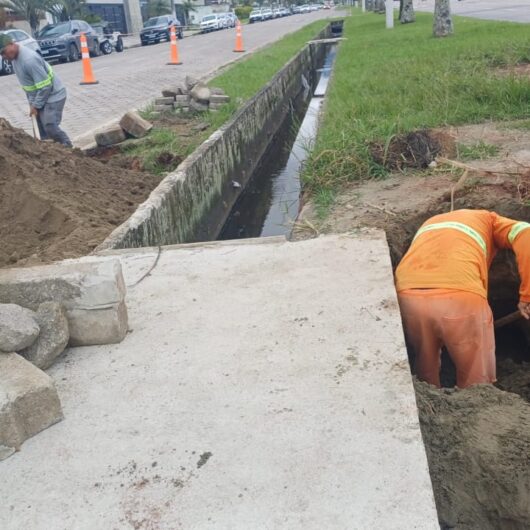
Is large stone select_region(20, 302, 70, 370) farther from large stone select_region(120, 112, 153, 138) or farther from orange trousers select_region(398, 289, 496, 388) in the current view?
large stone select_region(120, 112, 153, 138)

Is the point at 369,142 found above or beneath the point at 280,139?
above

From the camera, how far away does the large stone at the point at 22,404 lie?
96.2 inches

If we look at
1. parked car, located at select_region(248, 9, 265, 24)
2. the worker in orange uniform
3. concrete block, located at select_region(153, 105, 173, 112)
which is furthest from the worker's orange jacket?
parked car, located at select_region(248, 9, 265, 24)

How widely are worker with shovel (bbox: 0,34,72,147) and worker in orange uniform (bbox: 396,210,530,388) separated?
6.21 metres

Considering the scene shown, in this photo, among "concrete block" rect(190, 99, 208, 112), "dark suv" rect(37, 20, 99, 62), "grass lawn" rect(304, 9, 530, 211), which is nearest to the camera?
"grass lawn" rect(304, 9, 530, 211)

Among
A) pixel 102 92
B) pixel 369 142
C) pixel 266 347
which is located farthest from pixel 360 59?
pixel 266 347

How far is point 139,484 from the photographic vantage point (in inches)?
90.4

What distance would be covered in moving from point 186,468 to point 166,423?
11.6 inches

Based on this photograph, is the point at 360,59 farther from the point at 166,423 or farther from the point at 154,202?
the point at 166,423

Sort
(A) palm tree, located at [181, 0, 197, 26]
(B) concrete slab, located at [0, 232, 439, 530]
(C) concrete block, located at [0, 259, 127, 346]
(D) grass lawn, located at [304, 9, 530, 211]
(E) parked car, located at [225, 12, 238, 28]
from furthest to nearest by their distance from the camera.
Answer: (A) palm tree, located at [181, 0, 197, 26] → (E) parked car, located at [225, 12, 238, 28] → (D) grass lawn, located at [304, 9, 530, 211] → (C) concrete block, located at [0, 259, 127, 346] → (B) concrete slab, located at [0, 232, 439, 530]

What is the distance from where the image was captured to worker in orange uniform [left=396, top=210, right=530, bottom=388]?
337cm

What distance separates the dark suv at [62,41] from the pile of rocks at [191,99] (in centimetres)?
1462

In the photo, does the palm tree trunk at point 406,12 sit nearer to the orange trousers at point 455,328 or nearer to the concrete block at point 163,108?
the concrete block at point 163,108

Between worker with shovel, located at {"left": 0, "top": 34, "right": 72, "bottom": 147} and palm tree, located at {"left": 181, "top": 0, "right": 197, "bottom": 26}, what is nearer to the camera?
worker with shovel, located at {"left": 0, "top": 34, "right": 72, "bottom": 147}
